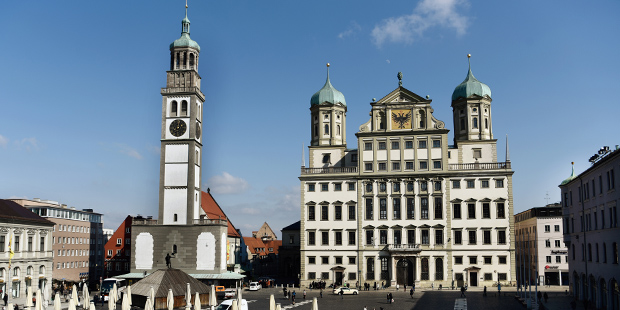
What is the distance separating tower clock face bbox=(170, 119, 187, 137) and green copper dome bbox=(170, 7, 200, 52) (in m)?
10.4

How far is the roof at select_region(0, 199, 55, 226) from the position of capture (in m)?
64.4

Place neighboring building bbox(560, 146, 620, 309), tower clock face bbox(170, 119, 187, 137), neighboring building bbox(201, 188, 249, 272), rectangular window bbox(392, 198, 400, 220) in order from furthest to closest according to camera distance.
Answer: neighboring building bbox(201, 188, 249, 272) < rectangular window bbox(392, 198, 400, 220) < tower clock face bbox(170, 119, 187, 137) < neighboring building bbox(560, 146, 620, 309)

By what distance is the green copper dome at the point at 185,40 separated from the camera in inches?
3091

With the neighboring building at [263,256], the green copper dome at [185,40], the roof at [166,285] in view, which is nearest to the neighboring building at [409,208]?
the green copper dome at [185,40]

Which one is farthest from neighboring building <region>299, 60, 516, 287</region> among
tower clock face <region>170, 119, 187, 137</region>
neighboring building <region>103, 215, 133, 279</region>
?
neighboring building <region>103, 215, 133, 279</region>

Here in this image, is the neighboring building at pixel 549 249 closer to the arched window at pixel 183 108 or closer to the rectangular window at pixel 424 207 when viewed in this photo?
the rectangular window at pixel 424 207

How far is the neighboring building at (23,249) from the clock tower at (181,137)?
14251 mm

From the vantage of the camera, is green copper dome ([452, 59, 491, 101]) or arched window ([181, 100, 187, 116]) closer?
arched window ([181, 100, 187, 116])

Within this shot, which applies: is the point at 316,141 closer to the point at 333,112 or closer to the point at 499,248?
the point at 333,112

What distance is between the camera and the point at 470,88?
3354 inches

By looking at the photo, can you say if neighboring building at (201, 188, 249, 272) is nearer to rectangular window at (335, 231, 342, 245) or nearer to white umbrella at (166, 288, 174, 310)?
rectangular window at (335, 231, 342, 245)

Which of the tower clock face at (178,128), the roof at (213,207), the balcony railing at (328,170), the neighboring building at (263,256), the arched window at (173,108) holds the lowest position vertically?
the neighboring building at (263,256)

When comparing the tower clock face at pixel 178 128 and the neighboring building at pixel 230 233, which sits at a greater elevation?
the tower clock face at pixel 178 128

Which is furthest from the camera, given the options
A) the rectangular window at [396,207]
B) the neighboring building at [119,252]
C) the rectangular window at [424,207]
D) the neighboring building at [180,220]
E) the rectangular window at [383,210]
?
the neighboring building at [119,252]
